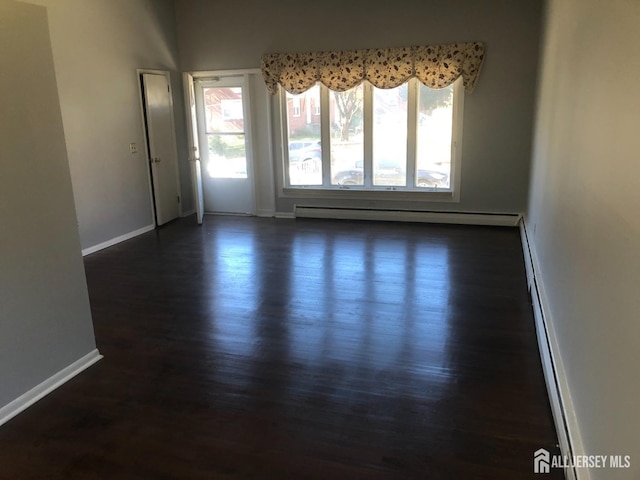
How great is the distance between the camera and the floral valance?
6152 mm

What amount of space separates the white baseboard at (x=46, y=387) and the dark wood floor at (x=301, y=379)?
6 centimetres

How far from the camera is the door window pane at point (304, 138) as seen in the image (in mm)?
7059

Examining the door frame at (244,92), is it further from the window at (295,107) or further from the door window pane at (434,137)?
the door window pane at (434,137)

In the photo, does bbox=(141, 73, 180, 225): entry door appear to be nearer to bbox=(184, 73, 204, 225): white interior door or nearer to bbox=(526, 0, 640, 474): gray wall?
bbox=(184, 73, 204, 225): white interior door

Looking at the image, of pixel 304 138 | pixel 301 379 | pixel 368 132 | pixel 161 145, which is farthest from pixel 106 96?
pixel 301 379

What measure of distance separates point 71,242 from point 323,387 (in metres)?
1.75

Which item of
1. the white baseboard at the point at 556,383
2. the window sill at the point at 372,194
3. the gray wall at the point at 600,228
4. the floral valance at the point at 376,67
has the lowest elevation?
the white baseboard at the point at 556,383

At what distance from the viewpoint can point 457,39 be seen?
6.17 meters

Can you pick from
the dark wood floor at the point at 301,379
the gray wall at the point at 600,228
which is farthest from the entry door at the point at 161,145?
the gray wall at the point at 600,228

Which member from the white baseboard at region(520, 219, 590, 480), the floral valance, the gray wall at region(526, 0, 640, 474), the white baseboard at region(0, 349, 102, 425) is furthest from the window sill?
the white baseboard at region(0, 349, 102, 425)

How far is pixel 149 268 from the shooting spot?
5129mm

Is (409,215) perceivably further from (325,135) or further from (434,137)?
(325,135)

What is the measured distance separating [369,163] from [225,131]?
2.23m

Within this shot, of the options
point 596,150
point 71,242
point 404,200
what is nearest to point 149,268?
point 71,242
